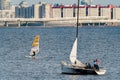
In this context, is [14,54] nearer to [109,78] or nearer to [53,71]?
[53,71]

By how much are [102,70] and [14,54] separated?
27989 mm

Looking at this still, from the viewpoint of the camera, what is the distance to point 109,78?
6144 centimetres

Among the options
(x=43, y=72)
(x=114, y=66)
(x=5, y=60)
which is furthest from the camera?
(x=5, y=60)

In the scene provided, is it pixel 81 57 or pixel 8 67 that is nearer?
pixel 8 67

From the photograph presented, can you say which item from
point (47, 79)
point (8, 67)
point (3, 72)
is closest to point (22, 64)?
point (8, 67)

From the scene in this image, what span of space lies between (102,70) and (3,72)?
338 inches

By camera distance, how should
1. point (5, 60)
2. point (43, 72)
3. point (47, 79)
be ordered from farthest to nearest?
point (5, 60), point (43, 72), point (47, 79)

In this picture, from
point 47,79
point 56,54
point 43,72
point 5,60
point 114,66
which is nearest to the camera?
point 47,79

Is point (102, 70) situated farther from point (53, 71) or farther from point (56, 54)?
point (56, 54)

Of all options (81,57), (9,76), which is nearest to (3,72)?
(9,76)

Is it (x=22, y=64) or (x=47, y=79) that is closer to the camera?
(x=47, y=79)

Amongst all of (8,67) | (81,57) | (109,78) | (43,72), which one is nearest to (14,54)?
(81,57)

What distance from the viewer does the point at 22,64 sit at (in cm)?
7450

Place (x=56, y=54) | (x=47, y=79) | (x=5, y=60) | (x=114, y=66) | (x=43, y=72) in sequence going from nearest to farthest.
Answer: (x=47, y=79), (x=43, y=72), (x=114, y=66), (x=5, y=60), (x=56, y=54)
